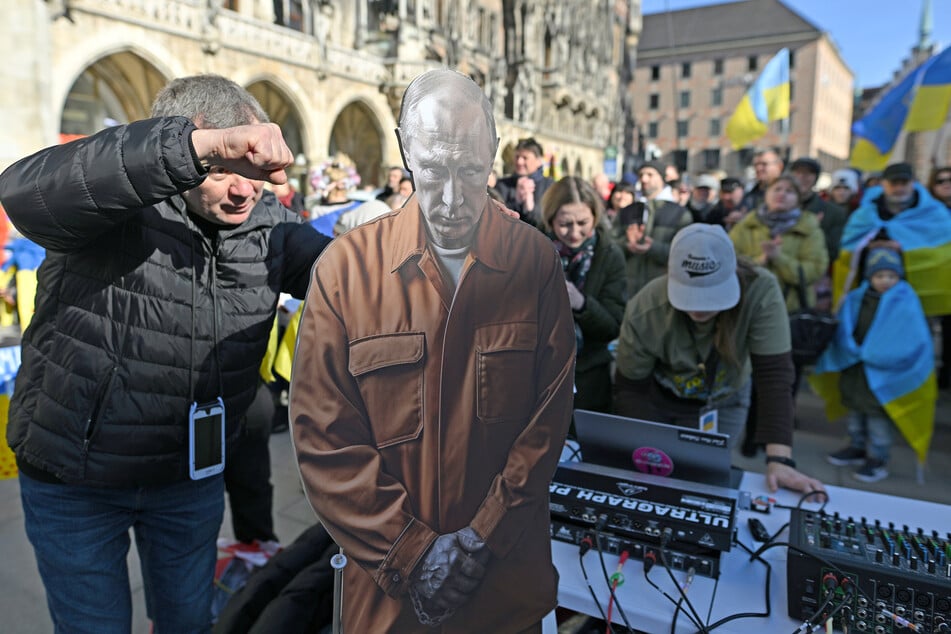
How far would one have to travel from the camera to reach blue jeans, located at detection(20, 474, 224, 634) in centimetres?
148

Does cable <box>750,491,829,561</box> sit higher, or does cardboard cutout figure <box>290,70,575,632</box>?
cardboard cutout figure <box>290,70,575,632</box>

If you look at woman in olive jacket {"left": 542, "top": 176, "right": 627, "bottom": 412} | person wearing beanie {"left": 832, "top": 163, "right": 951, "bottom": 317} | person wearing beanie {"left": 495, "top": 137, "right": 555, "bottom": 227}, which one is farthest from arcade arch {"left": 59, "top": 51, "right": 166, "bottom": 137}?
woman in olive jacket {"left": 542, "top": 176, "right": 627, "bottom": 412}

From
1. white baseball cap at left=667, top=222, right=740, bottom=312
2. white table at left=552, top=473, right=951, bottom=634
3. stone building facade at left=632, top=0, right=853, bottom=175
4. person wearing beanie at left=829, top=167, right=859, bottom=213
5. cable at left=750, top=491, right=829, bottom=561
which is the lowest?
white table at left=552, top=473, right=951, bottom=634

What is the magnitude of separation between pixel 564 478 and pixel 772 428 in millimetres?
845

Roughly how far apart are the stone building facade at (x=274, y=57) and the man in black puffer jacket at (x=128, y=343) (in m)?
4.13

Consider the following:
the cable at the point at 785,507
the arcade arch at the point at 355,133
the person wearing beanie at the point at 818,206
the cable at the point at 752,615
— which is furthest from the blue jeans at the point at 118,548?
the arcade arch at the point at 355,133

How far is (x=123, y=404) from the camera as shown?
1.42 metres

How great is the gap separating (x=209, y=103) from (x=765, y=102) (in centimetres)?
788

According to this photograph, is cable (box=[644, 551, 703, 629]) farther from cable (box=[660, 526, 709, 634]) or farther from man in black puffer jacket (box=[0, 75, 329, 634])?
man in black puffer jacket (box=[0, 75, 329, 634])

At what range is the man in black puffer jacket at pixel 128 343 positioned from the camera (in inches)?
51.7

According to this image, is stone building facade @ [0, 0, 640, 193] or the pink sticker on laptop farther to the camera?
stone building facade @ [0, 0, 640, 193]

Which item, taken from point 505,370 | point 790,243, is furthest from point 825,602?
point 790,243

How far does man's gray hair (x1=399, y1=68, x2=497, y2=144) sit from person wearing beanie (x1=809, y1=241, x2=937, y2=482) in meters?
3.79

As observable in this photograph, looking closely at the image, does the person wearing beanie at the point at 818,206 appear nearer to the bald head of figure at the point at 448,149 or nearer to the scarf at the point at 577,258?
the scarf at the point at 577,258
